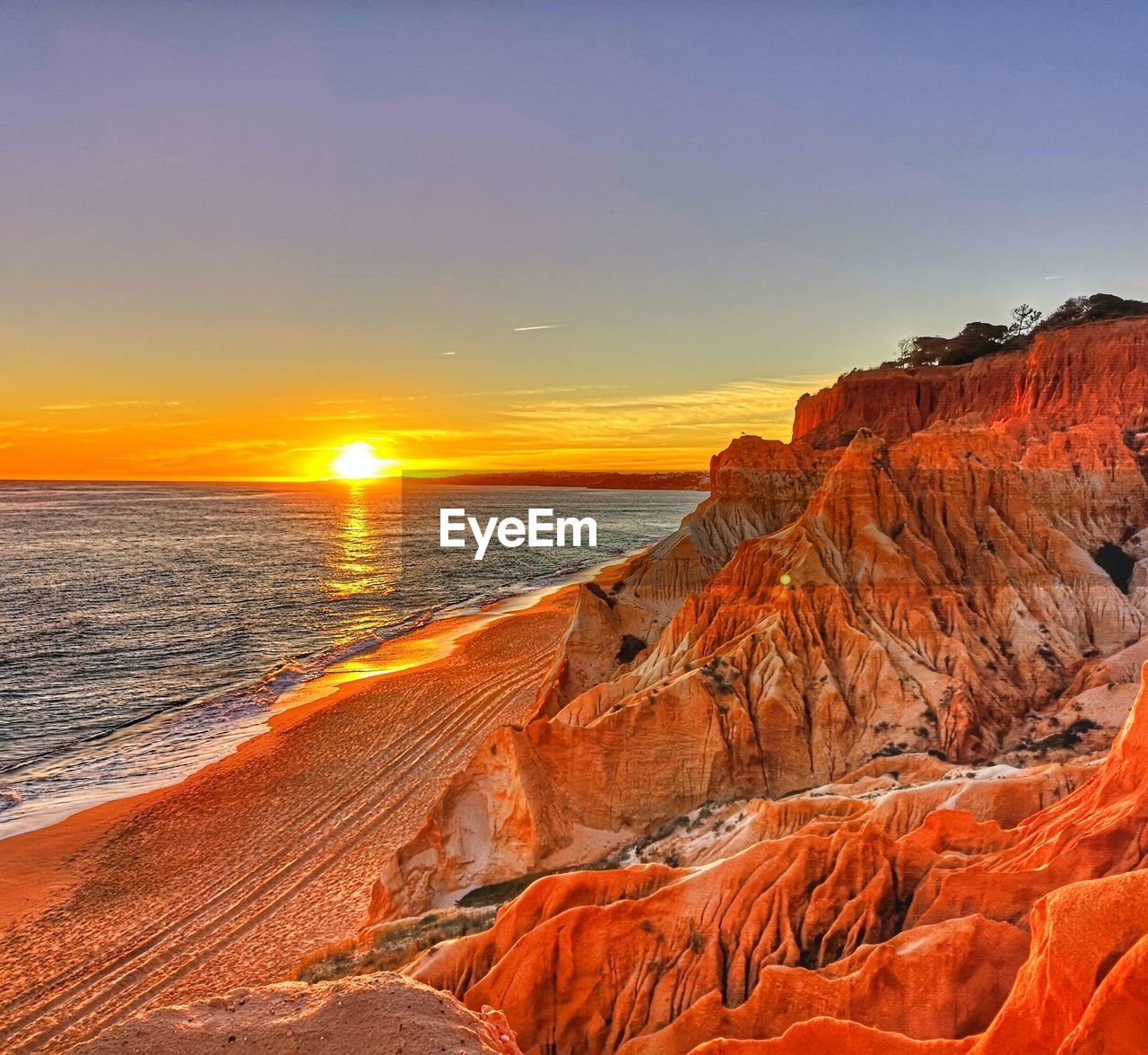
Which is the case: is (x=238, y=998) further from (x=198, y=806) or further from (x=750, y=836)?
(x=198, y=806)

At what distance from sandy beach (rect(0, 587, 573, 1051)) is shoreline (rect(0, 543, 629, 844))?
630 mm

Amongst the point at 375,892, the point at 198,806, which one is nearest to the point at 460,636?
the point at 198,806

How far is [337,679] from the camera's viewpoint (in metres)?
42.8

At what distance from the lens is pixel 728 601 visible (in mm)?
24047

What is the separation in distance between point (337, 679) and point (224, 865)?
2102 centimetres

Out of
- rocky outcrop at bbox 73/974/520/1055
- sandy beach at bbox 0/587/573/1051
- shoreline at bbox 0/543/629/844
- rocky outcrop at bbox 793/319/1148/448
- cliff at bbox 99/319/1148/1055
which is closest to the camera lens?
rocky outcrop at bbox 73/974/520/1055

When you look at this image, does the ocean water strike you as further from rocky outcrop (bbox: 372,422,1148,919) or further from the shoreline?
rocky outcrop (bbox: 372,422,1148,919)

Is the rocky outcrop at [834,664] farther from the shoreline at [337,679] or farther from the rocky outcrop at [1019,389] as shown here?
the shoreline at [337,679]

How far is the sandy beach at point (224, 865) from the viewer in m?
17.0

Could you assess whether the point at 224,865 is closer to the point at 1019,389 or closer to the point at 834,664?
the point at 834,664

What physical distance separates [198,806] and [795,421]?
61130 mm

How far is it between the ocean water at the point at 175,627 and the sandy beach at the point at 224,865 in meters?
3.23

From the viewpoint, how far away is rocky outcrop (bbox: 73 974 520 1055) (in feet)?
24.9

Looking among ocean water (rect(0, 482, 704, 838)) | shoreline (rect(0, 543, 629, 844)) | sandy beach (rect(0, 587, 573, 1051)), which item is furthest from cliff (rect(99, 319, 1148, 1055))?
ocean water (rect(0, 482, 704, 838))
